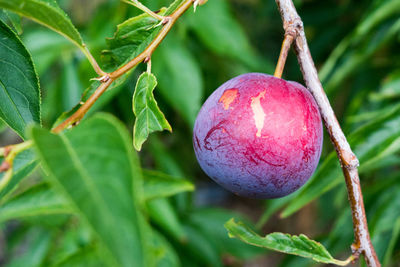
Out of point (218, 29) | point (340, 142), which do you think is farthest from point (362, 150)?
point (218, 29)

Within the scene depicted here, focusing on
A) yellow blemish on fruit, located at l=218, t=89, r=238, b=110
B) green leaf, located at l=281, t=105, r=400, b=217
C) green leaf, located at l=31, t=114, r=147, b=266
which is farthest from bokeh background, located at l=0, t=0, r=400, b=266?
green leaf, located at l=31, t=114, r=147, b=266

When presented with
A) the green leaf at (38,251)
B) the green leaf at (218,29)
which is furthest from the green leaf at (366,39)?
the green leaf at (38,251)

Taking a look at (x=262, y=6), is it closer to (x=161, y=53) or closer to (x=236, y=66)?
(x=236, y=66)

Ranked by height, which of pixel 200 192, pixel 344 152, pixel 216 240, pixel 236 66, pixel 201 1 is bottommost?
pixel 200 192

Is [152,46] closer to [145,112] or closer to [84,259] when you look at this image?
[145,112]

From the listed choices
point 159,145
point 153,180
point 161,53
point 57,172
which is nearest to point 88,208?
point 57,172
